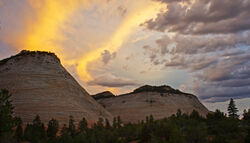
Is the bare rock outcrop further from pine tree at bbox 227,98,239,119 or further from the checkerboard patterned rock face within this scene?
pine tree at bbox 227,98,239,119

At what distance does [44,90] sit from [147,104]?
136ft

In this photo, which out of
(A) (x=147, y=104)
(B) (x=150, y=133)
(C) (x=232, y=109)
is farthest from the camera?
(A) (x=147, y=104)

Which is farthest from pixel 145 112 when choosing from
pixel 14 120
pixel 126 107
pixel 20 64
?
pixel 14 120

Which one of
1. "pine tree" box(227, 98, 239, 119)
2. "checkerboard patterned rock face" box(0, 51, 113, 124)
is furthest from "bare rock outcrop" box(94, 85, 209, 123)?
"pine tree" box(227, 98, 239, 119)

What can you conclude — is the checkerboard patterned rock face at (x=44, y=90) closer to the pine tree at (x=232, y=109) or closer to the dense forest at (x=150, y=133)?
the dense forest at (x=150, y=133)

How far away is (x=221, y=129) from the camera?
37094 millimetres

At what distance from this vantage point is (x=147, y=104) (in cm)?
9906

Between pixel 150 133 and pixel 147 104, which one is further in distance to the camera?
pixel 147 104

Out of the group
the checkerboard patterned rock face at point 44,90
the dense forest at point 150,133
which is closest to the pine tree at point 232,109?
the dense forest at point 150,133

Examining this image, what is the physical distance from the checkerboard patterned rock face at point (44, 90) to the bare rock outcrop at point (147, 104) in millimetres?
17592

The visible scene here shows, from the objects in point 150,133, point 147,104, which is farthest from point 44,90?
point 147,104

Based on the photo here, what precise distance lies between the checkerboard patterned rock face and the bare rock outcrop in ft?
57.7

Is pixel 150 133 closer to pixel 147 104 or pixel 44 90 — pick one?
pixel 44 90

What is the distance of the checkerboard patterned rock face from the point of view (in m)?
62.0
